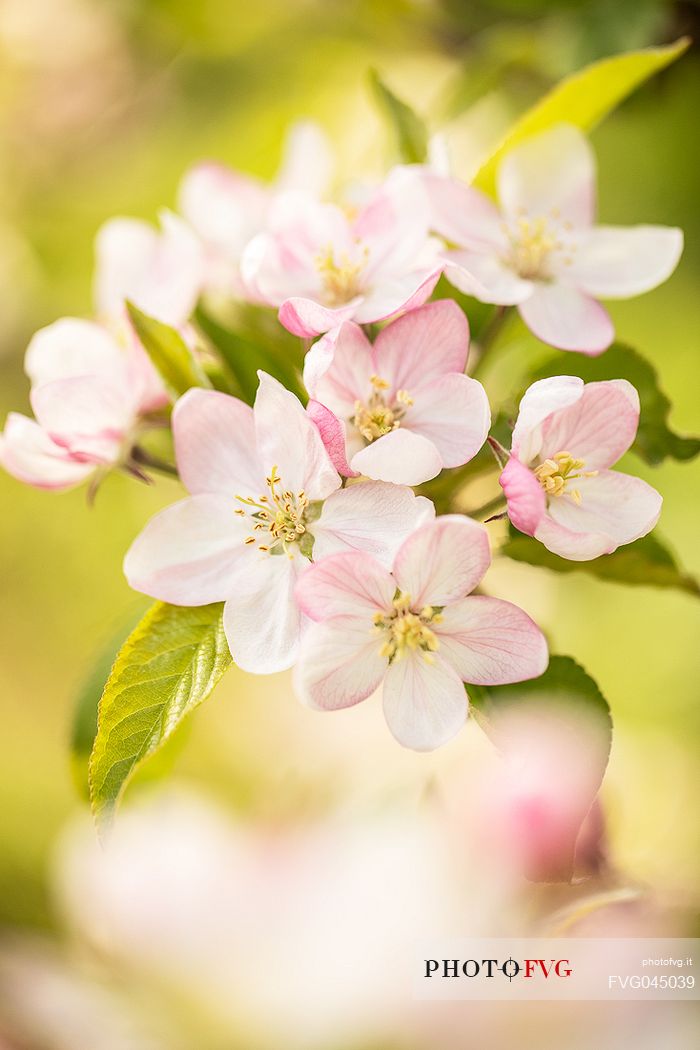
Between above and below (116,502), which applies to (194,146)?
above

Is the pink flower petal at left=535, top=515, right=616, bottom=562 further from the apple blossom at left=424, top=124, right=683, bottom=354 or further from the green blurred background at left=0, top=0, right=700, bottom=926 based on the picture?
the green blurred background at left=0, top=0, right=700, bottom=926

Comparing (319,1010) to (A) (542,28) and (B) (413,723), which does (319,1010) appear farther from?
(A) (542,28)

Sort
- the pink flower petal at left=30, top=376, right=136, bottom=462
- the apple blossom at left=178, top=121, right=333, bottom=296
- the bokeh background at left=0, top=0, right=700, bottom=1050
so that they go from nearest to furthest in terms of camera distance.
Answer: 1. the pink flower petal at left=30, top=376, right=136, bottom=462
2. the apple blossom at left=178, top=121, right=333, bottom=296
3. the bokeh background at left=0, top=0, right=700, bottom=1050

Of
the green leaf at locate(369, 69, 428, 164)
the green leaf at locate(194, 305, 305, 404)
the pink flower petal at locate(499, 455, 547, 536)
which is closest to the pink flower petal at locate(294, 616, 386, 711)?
the pink flower petal at locate(499, 455, 547, 536)

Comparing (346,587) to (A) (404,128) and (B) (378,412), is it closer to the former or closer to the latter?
(B) (378,412)

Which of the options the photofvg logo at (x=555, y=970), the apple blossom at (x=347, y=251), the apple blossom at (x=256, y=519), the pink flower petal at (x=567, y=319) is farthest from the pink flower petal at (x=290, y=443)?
the photofvg logo at (x=555, y=970)

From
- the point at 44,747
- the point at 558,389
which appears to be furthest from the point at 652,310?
the point at 44,747
